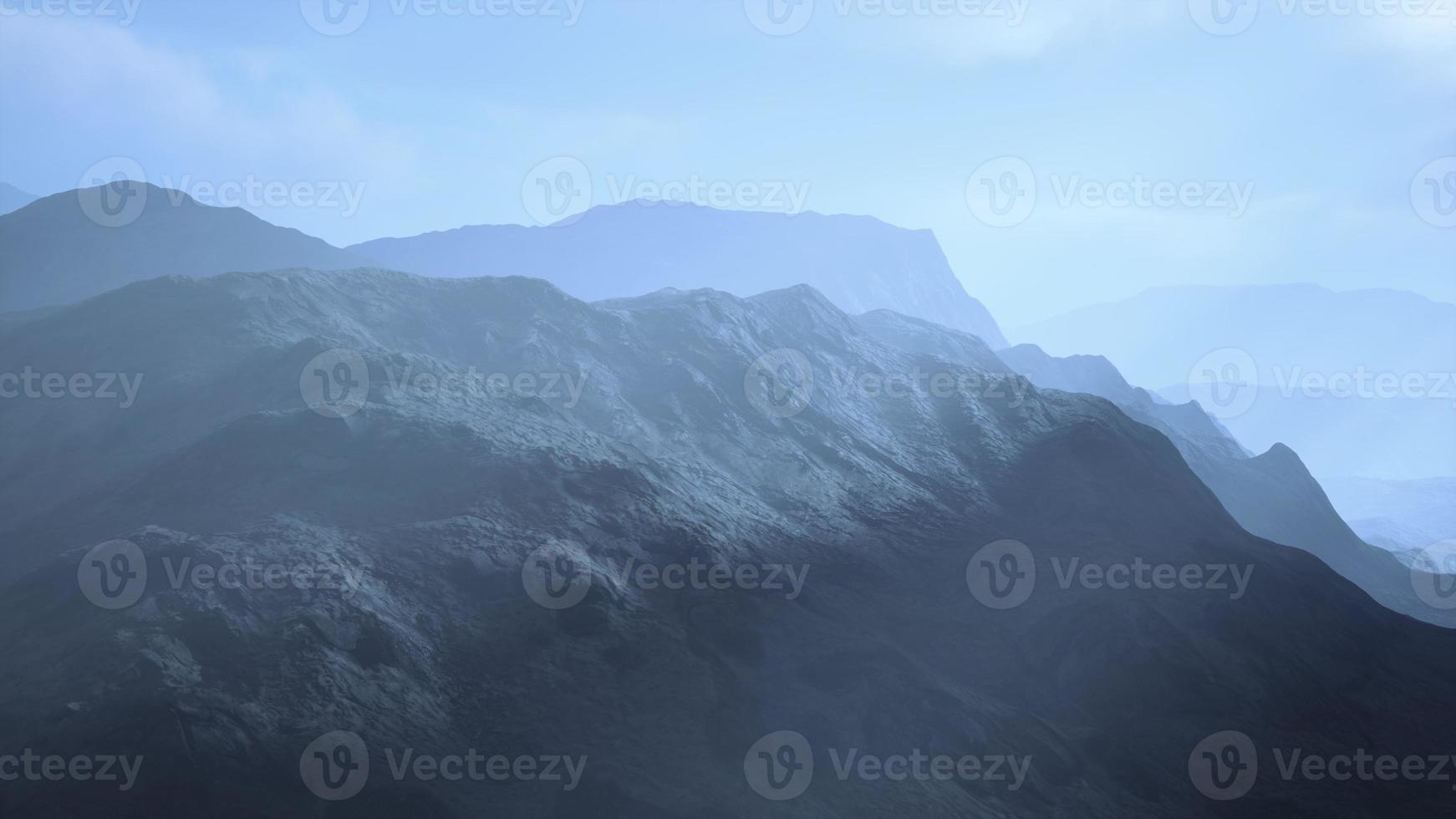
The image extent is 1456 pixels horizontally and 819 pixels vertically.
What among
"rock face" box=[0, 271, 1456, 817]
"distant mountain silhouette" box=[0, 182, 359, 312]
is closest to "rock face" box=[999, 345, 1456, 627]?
"rock face" box=[0, 271, 1456, 817]

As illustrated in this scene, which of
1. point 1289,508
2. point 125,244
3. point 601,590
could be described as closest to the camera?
point 601,590

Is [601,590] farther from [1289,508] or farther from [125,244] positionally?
[1289,508]

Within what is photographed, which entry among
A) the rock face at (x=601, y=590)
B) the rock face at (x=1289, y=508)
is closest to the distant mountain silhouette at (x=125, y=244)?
the rock face at (x=601, y=590)

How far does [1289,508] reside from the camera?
12344 centimetres

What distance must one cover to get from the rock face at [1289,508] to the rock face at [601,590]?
43.0m

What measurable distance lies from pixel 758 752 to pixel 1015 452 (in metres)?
51.5

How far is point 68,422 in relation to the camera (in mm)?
58656

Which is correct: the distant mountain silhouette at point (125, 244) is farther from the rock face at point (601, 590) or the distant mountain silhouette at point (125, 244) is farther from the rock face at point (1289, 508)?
the rock face at point (1289, 508)

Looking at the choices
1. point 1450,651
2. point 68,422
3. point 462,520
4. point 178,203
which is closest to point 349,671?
point 462,520

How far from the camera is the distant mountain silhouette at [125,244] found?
112 meters

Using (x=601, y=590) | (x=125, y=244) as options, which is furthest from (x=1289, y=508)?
(x=125, y=244)

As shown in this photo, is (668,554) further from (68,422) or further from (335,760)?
(68,422)

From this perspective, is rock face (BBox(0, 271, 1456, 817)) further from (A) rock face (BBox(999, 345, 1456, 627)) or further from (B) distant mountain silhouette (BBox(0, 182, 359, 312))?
(B) distant mountain silhouette (BBox(0, 182, 359, 312))

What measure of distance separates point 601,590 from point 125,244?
10845 centimetres
